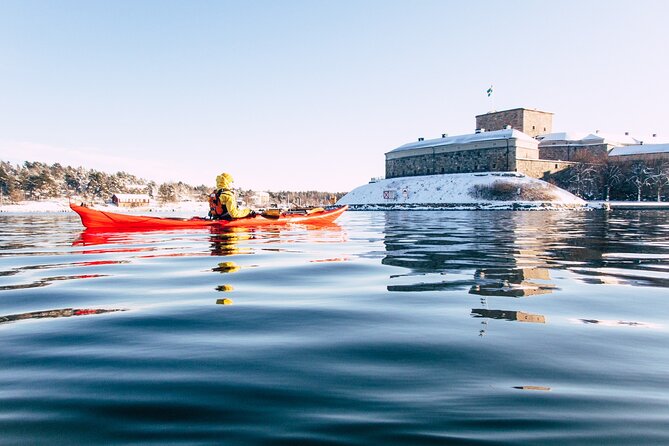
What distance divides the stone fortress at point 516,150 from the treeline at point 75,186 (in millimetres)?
25308

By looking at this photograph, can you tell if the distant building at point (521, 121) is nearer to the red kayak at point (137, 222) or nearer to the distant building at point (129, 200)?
the red kayak at point (137, 222)

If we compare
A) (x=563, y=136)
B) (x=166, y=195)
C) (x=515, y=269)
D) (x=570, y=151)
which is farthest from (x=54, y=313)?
(x=166, y=195)

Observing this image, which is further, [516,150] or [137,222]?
[516,150]

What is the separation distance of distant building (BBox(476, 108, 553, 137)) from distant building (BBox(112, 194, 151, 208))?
7742cm

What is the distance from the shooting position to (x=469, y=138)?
246 feet

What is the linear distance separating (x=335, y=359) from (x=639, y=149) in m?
86.3

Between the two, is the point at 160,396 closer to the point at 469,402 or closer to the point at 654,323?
the point at 469,402

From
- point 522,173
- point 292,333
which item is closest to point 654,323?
point 292,333

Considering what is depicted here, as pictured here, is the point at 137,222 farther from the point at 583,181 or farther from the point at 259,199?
the point at 259,199

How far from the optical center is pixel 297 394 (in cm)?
191

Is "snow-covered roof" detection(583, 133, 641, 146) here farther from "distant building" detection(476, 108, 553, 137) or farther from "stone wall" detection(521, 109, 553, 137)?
"distant building" detection(476, 108, 553, 137)

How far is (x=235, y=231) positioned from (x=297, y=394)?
11.4m

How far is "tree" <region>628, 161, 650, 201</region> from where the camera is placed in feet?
208

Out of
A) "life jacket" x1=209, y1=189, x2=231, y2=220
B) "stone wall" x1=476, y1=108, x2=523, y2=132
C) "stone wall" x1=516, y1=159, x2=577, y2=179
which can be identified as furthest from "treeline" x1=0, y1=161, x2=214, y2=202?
"life jacket" x1=209, y1=189, x2=231, y2=220
